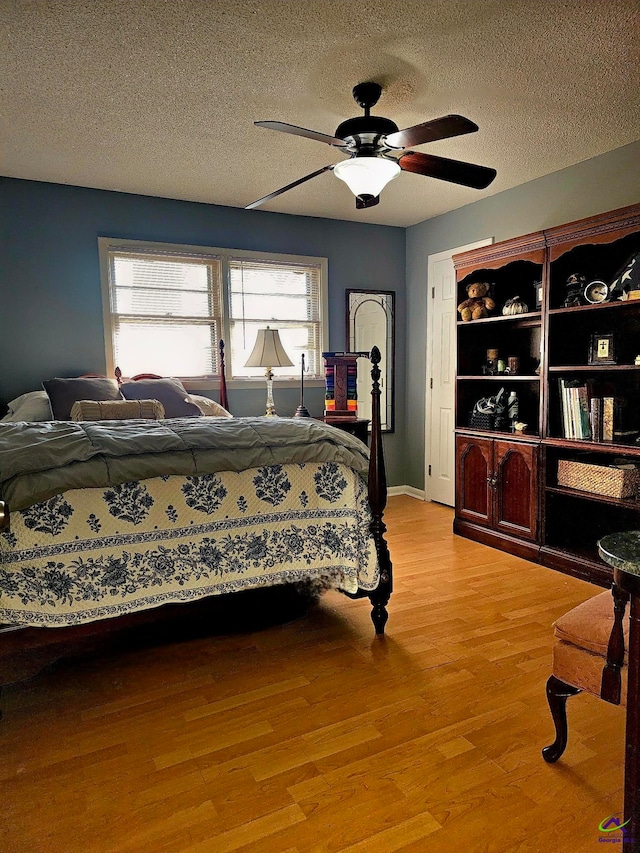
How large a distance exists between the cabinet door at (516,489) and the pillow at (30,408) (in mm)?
3028

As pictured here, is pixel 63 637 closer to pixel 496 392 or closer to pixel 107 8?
pixel 107 8

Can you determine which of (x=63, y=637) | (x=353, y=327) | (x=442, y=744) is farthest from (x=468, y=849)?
(x=353, y=327)

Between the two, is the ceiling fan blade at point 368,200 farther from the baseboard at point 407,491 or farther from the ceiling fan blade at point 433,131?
the baseboard at point 407,491

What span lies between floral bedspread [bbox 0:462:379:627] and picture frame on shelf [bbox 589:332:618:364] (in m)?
1.75

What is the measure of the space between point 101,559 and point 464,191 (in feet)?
12.1

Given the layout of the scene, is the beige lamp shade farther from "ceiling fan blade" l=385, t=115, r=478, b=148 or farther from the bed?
"ceiling fan blade" l=385, t=115, r=478, b=148

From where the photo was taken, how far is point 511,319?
3.76m

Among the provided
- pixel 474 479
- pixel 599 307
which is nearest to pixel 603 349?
pixel 599 307

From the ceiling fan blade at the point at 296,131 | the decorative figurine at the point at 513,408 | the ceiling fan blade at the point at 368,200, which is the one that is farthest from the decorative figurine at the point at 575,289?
the ceiling fan blade at the point at 296,131

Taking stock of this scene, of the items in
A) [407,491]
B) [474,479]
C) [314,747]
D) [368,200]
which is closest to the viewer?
[314,747]

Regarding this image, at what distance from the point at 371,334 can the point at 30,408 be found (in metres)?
3.02

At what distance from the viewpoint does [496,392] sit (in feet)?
14.0

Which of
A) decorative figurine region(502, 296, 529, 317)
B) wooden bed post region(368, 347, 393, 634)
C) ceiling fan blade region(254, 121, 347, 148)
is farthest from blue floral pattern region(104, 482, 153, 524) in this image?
decorative figurine region(502, 296, 529, 317)

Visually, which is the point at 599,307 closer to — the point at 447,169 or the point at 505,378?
the point at 505,378
